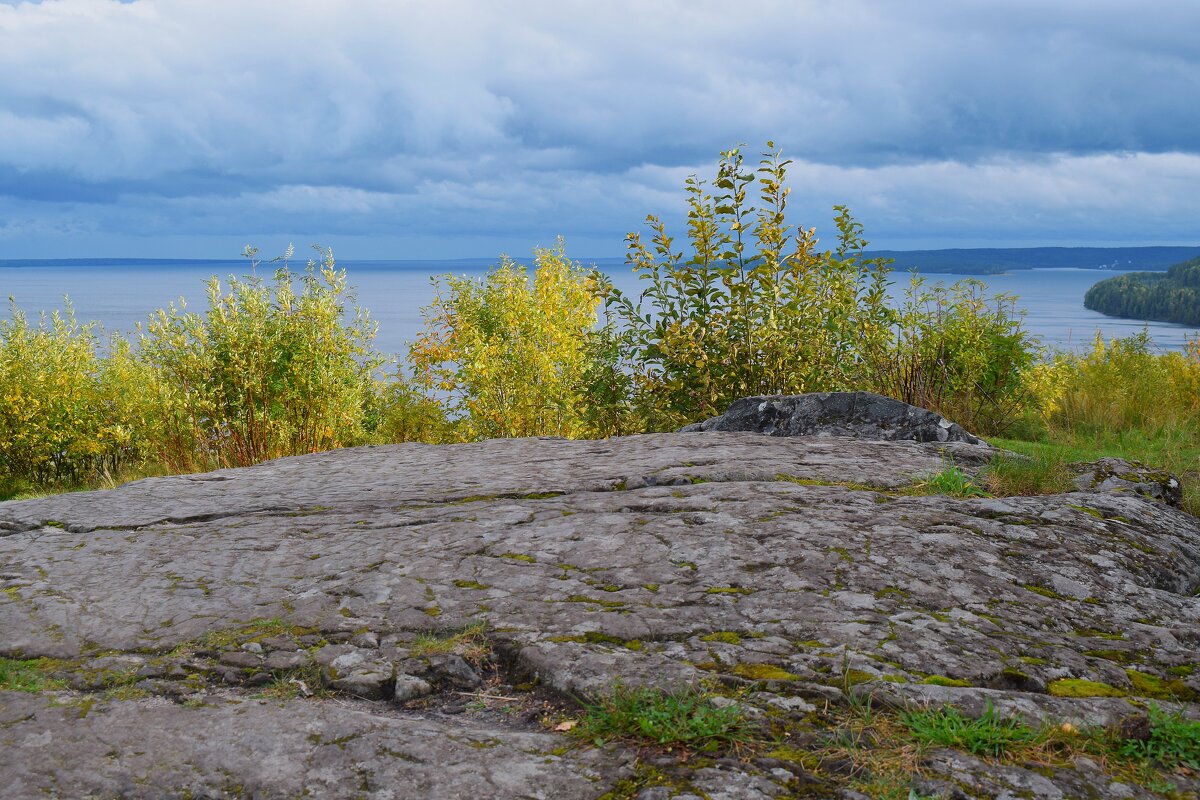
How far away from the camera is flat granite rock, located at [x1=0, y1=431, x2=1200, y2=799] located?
2.66 metres

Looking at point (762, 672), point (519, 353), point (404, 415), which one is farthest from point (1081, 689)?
point (404, 415)

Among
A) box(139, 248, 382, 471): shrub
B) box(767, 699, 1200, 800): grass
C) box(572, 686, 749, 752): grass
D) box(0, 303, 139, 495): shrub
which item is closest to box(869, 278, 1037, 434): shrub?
box(139, 248, 382, 471): shrub

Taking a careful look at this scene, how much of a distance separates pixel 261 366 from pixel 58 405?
7224 millimetres

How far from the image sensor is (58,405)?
53.6ft

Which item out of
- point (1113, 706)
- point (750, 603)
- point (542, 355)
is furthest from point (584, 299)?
point (1113, 706)

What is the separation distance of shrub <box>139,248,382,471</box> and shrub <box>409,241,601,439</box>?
4.81ft

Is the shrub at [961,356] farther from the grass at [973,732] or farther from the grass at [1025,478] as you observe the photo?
the grass at [973,732]

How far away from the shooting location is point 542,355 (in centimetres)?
1228

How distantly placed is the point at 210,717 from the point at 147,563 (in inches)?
74.5

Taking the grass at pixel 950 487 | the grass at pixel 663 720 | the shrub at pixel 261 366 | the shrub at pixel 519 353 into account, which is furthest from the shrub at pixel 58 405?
the grass at pixel 663 720

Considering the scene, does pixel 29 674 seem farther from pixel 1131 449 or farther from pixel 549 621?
pixel 1131 449

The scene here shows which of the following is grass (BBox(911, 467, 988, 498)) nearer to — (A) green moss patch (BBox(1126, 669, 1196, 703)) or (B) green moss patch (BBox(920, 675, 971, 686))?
(A) green moss patch (BBox(1126, 669, 1196, 703))

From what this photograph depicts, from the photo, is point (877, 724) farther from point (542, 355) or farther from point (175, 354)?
point (175, 354)

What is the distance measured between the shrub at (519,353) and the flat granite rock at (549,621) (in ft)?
22.1
